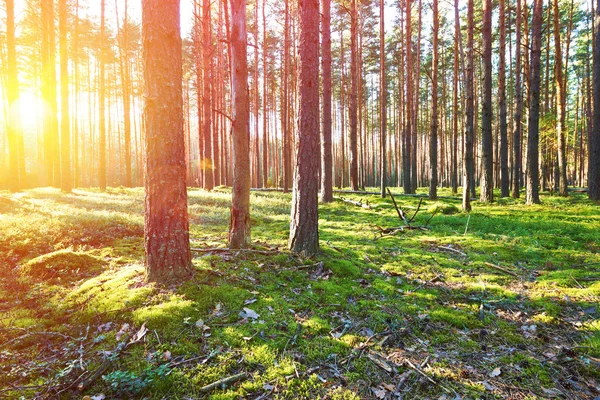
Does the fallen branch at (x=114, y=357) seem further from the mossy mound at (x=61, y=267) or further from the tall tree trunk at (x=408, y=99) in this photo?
the tall tree trunk at (x=408, y=99)

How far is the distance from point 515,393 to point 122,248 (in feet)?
23.2

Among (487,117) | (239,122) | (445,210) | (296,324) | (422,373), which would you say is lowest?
(422,373)

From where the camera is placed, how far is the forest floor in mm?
2697

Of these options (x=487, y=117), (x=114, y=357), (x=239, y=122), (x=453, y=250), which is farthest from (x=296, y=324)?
(x=487, y=117)

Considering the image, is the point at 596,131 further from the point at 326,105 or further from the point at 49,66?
the point at 49,66

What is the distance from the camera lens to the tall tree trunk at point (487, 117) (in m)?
13.3

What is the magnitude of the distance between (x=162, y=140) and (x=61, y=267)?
316 cm

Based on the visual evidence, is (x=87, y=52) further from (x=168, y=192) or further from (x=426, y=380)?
(x=426, y=380)

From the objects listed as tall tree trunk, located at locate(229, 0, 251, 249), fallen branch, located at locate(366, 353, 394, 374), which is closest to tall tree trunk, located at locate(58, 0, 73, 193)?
tall tree trunk, located at locate(229, 0, 251, 249)

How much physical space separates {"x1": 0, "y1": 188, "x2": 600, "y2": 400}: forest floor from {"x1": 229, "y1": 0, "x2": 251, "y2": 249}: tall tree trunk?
30.6 inches

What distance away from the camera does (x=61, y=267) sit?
494 centimetres

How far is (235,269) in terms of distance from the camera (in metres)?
4.90

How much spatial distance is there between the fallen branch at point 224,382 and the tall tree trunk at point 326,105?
13.0 m

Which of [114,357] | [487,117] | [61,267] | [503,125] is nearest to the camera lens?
[114,357]
